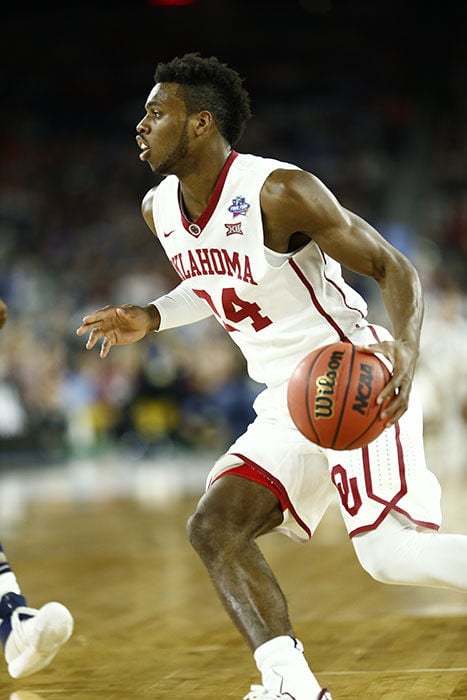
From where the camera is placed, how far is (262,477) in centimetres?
340

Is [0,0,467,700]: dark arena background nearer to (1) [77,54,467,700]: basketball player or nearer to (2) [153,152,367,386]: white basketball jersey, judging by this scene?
(1) [77,54,467,700]: basketball player

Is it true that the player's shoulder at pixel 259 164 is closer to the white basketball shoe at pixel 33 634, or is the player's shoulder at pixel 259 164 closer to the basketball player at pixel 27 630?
the basketball player at pixel 27 630

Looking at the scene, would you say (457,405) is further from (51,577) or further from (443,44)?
(443,44)

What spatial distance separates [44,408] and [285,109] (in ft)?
29.8

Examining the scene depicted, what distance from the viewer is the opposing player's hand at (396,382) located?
304 cm

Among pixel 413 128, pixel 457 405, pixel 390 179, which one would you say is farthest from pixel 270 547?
pixel 413 128

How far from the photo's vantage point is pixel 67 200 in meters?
19.7

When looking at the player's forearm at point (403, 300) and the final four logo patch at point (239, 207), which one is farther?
the final four logo patch at point (239, 207)

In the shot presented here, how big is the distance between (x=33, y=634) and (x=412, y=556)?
3.90 ft

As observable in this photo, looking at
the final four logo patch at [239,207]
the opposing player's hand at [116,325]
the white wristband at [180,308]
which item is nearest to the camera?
the final four logo patch at [239,207]

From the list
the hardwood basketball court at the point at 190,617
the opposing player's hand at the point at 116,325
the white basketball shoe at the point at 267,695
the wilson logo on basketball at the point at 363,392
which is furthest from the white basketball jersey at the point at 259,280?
the hardwood basketball court at the point at 190,617

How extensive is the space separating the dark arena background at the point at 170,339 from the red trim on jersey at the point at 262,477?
26.1 inches

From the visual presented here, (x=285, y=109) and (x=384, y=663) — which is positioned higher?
(x=285, y=109)

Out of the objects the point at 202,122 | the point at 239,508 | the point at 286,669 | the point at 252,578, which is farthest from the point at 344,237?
the point at 286,669
